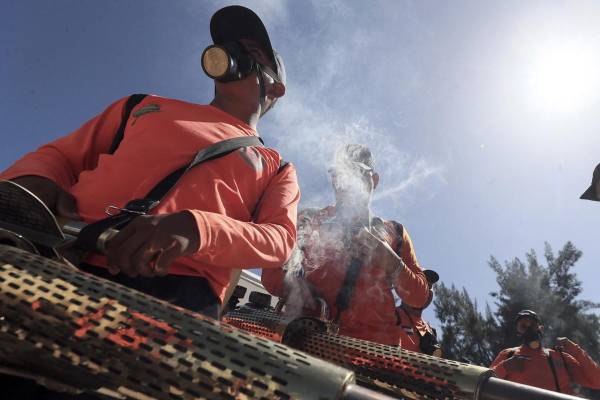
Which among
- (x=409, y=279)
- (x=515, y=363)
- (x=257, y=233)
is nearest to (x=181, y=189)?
(x=257, y=233)

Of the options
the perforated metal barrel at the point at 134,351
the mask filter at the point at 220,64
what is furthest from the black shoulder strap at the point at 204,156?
the perforated metal barrel at the point at 134,351

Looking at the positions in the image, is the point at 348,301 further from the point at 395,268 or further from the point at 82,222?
the point at 82,222

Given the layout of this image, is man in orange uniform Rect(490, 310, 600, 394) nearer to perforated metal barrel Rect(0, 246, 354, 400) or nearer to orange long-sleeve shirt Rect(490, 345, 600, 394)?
orange long-sleeve shirt Rect(490, 345, 600, 394)

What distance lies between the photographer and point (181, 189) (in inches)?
53.1

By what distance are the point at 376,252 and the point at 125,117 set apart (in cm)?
236

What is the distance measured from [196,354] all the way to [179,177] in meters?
0.81

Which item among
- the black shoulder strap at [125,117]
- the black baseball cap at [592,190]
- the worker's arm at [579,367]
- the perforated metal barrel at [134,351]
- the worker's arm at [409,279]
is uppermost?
the black baseball cap at [592,190]

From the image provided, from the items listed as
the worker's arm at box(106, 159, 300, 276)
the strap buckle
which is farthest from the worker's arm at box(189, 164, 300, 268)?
the strap buckle

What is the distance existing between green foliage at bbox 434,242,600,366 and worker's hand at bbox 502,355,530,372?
1723 centimetres

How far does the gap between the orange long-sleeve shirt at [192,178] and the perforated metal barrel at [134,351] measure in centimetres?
34

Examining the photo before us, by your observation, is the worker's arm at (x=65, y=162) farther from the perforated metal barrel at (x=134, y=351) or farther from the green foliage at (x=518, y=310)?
the green foliage at (x=518, y=310)

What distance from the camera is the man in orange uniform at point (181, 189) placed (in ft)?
3.45

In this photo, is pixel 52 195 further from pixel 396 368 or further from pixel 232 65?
pixel 396 368

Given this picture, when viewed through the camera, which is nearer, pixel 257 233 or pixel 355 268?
pixel 257 233
